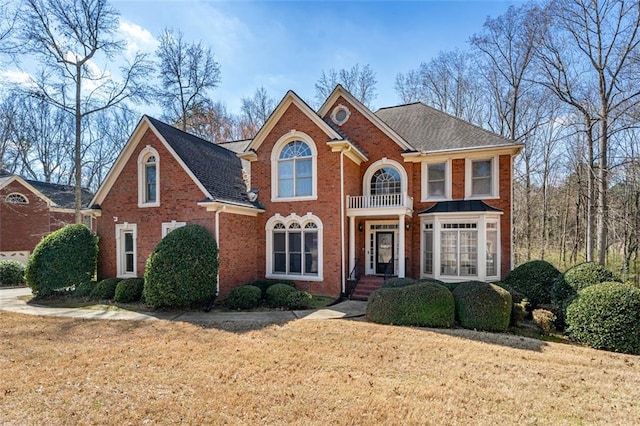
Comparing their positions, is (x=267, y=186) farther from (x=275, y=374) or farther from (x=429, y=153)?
(x=275, y=374)

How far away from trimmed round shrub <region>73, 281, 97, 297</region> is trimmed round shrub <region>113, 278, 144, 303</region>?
161cm

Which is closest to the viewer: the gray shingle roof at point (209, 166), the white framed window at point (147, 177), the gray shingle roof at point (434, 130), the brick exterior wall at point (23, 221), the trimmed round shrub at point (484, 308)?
the trimmed round shrub at point (484, 308)

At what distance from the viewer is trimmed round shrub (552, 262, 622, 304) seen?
926 centimetres

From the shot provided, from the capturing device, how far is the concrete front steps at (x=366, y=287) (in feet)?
42.1

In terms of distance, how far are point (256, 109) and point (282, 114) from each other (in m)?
20.9

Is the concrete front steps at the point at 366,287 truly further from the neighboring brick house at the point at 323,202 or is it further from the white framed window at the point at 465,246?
the white framed window at the point at 465,246

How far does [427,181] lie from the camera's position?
14.5 m

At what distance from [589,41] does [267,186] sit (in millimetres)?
16047

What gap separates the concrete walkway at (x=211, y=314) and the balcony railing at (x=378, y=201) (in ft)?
12.9

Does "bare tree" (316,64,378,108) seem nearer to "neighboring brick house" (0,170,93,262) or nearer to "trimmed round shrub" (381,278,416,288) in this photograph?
"trimmed round shrub" (381,278,416,288)

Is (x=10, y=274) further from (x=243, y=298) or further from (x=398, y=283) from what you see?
(x=398, y=283)

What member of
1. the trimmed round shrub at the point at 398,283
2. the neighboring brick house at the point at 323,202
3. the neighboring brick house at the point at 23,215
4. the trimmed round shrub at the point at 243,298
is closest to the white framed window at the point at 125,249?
the neighboring brick house at the point at 323,202

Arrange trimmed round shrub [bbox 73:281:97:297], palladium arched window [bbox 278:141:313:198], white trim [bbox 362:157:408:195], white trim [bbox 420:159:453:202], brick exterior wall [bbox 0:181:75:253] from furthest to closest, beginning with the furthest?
brick exterior wall [bbox 0:181:75:253]
white trim [bbox 362:157:408:195]
white trim [bbox 420:159:453:202]
palladium arched window [bbox 278:141:313:198]
trimmed round shrub [bbox 73:281:97:297]

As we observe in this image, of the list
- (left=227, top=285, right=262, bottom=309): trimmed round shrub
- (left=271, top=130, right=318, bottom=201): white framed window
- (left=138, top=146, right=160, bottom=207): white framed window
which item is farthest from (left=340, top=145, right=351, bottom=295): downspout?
(left=138, top=146, right=160, bottom=207): white framed window
